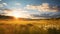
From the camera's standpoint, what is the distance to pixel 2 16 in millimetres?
2895

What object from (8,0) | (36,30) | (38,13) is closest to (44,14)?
(38,13)

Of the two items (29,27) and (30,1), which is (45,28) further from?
(30,1)

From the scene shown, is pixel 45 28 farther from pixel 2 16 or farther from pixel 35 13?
pixel 2 16

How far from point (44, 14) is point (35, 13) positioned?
0.45 feet

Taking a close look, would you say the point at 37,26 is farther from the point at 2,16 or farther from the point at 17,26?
the point at 2,16

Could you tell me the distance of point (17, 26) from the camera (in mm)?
2908

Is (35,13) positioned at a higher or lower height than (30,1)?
lower

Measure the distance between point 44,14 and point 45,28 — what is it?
8.3 inches

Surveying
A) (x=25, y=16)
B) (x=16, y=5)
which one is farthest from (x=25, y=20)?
(x=16, y=5)

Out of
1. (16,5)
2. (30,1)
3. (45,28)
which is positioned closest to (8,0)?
(16,5)

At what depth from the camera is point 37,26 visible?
290cm

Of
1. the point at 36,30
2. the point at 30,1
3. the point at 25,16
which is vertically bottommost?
the point at 36,30

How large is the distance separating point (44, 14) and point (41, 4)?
0.16 m

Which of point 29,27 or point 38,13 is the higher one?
point 38,13
